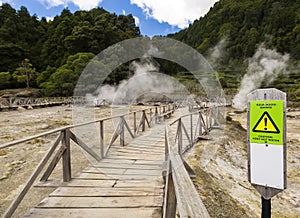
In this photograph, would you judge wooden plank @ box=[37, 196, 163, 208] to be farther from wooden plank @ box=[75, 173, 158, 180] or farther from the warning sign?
the warning sign

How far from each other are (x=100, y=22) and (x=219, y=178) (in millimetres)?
32333

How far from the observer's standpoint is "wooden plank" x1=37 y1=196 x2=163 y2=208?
89.6 inches

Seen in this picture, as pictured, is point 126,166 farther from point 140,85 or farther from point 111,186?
point 140,85

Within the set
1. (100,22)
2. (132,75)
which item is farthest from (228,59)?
(132,75)

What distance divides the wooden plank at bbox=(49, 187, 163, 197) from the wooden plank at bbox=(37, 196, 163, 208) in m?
0.07

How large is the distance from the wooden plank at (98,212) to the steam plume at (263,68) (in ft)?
115

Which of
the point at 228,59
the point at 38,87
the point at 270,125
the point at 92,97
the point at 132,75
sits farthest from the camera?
the point at 228,59

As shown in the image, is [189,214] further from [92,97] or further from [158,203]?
[92,97]

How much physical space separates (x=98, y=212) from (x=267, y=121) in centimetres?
177

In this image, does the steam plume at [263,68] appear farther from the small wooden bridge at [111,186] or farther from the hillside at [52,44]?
the small wooden bridge at [111,186]

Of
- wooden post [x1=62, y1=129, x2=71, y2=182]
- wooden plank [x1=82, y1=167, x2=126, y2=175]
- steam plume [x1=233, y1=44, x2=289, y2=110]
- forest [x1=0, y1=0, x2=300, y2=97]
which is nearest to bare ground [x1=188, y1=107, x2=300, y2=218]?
wooden plank [x1=82, y1=167, x2=126, y2=175]


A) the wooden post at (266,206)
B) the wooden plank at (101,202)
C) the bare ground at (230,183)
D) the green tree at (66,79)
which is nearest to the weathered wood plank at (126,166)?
the bare ground at (230,183)

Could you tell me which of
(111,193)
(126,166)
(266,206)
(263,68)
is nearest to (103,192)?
(111,193)

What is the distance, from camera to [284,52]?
1827 inches
